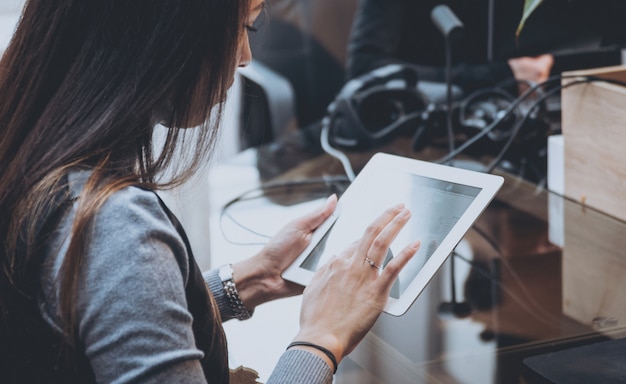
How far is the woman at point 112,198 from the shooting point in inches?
23.8

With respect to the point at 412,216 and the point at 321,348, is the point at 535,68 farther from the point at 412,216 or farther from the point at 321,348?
the point at 321,348

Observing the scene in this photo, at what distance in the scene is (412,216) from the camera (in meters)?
0.90

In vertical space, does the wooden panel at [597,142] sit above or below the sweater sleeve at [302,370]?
above

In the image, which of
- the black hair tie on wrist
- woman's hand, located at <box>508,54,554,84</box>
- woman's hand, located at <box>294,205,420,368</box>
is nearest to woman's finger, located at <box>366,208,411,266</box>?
woman's hand, located at <box>294,205,420,368</box>

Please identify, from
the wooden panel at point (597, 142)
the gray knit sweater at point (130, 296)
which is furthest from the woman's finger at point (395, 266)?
the wooden panel at point (597, 142)

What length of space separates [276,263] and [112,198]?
34 cm

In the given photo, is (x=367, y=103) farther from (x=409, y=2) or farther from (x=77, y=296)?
(x=77, y=296)

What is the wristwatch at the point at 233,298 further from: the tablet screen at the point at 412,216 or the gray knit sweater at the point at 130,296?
the gray knit sweater at the point at 130,296

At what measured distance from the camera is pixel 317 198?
1412mm

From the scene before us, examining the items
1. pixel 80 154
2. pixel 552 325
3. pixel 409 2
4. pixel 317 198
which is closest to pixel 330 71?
pixel 409 2

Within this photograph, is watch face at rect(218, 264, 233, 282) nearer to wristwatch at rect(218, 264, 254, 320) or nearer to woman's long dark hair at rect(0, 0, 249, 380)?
wristwatch at rect(218, 264, 254, 320)

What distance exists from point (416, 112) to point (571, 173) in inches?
17.0

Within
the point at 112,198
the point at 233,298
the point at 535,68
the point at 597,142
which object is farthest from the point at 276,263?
the point at 535,68

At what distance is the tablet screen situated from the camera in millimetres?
848
